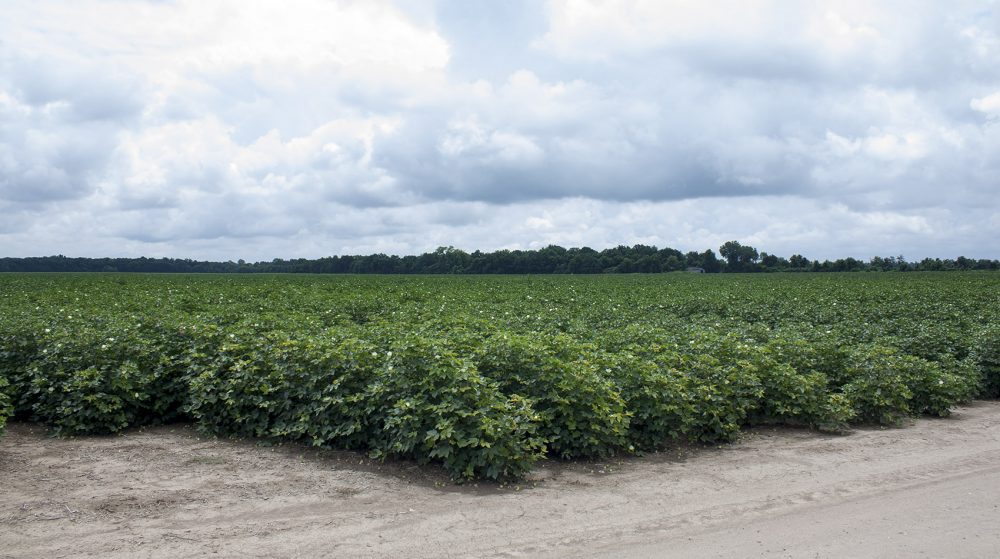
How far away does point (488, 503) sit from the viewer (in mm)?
6738

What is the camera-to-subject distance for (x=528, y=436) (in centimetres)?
812

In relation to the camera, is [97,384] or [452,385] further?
[97,384]

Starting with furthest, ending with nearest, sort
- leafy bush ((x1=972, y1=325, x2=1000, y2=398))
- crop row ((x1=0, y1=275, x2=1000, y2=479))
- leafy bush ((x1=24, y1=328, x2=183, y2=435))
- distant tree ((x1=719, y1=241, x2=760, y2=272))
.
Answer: distant tree ((x1=719, y1=241, x2=760, y2=272)) → leafy bush ((x1=972, y1=325, x2=1000, y2=398)) → leafy bush ((x1=24, y1=328, x2=183, y2=435)) → crop row ((x1=0, y1=275, x2=1000, y2=479))

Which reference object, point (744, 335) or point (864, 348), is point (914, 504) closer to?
point (864, 348)

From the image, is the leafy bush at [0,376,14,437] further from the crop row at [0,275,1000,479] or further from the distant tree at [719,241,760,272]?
the distant tree at [719,241,760,272]

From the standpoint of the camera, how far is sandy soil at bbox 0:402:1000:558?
5.66 metres

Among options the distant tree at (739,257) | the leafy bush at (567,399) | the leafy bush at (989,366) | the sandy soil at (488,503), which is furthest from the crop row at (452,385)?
the distant tree at (739,257)

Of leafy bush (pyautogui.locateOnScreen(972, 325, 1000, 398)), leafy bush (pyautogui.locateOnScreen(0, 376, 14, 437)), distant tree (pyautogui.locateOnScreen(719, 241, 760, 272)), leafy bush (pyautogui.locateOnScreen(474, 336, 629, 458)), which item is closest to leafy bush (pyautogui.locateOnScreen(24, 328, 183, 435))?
leafy bush (pyautogui.locateOnScreen(0, 376, 14, 437))

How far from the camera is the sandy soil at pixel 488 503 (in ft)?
18.6

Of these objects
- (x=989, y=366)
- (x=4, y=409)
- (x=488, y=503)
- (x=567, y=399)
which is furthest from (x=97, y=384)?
(x=989, y=366)

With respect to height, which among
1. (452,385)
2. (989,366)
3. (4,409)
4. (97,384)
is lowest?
(989,366)

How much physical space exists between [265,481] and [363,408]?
1.34m

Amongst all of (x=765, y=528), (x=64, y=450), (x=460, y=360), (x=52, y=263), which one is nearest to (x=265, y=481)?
(x=460, y=360)

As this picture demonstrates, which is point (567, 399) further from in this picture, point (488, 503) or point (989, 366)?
point (989, 366)
